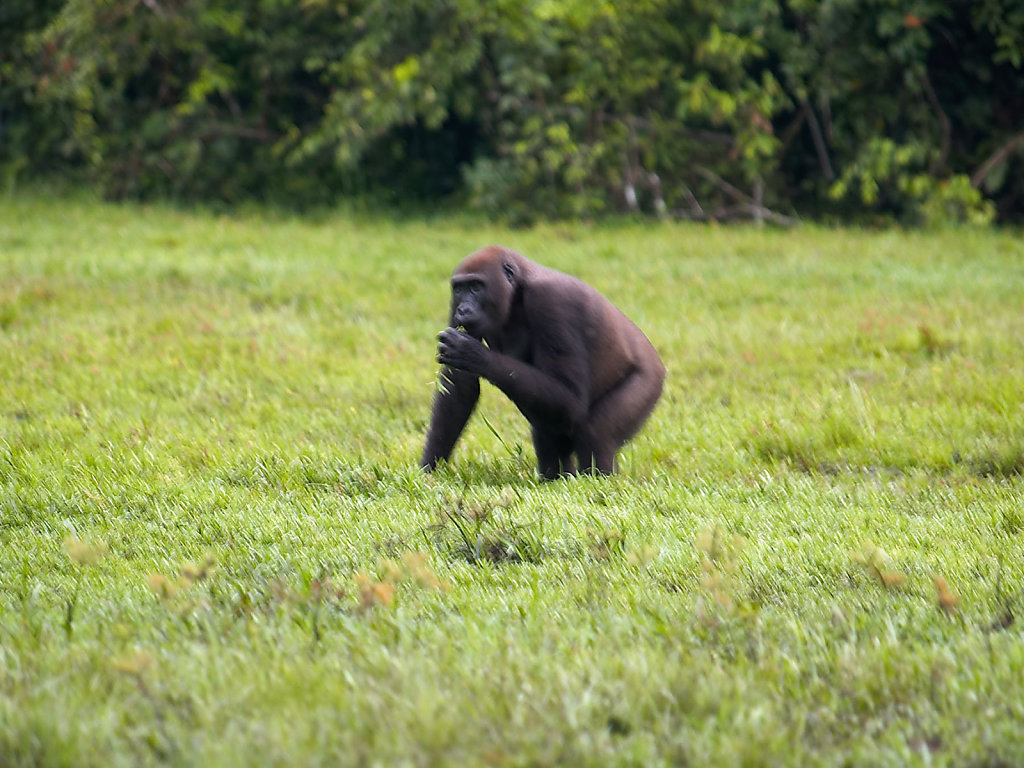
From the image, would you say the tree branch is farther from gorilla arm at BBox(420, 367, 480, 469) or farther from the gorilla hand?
the gorilla hand

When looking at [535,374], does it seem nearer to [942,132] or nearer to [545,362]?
[545,362]

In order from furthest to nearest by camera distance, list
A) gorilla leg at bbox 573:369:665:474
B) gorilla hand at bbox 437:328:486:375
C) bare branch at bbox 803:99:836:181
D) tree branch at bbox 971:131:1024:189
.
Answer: bare branch at bbox 803:99:836:181 → tree branch at bbox 971:131:1024:189 → gorilla leg at bbox 573:369:665:474 → gorilla hand at bbox 437:328:486:375

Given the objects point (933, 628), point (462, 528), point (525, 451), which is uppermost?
point (933, 628)

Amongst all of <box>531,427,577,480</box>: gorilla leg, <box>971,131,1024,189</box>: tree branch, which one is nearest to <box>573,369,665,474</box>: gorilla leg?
<box>531,427,577,480</box>: gorilla leg

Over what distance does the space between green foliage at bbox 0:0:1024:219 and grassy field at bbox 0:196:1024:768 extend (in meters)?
5.46

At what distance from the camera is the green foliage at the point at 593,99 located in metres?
14.8

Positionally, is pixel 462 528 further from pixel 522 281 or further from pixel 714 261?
pixel 714 261

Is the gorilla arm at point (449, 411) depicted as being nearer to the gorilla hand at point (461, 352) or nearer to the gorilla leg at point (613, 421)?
the gorilla hand at point (461, 352)

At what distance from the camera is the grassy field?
107 inches

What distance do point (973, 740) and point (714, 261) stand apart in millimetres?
10067

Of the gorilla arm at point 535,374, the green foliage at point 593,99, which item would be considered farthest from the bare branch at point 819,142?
the gorilla arm at point 535,374

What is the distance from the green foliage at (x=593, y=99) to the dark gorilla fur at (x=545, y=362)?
963 centimetres

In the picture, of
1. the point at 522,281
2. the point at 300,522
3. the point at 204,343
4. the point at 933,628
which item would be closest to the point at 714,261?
the point at 204,343

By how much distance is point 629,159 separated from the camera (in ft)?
51.2
